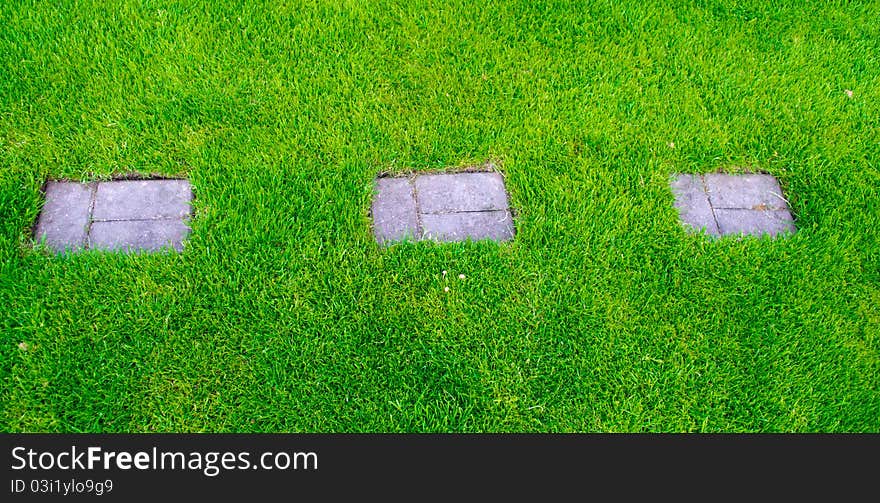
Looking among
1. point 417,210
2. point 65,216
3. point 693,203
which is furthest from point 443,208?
point 65,216

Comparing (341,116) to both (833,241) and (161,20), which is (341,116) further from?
(833,241)

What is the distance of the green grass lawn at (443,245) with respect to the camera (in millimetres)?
2340

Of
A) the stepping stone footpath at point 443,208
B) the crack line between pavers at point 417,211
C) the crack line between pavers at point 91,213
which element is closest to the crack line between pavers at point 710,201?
the stepping stone footpath at point 443,208

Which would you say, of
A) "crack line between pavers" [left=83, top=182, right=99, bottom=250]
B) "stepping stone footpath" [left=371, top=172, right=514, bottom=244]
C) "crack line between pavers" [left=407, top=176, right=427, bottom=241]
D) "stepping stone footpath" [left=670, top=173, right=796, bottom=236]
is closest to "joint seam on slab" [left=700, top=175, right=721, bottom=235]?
"stepping stone footpath" [left=670, top=173, right=796, bottom=236]

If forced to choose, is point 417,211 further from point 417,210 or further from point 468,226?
point 468,226

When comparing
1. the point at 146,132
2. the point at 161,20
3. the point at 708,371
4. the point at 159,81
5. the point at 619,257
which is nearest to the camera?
the point at 708,371

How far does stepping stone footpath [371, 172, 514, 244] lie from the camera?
2.78 meters

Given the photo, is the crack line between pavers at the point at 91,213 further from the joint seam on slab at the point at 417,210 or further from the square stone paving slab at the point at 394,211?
the joint seam on slab at the point at 417,210

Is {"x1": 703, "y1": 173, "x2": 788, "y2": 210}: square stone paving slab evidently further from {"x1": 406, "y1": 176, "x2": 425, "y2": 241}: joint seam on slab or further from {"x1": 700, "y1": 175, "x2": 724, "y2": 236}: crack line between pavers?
{"x1": 406, "y1": 176, "x2": 425, "y2": 241}: joint seam on slab

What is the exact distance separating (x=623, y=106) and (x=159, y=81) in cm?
250

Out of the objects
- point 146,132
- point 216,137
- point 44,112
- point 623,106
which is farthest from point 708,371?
point 44,112

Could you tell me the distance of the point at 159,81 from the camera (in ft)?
10.4

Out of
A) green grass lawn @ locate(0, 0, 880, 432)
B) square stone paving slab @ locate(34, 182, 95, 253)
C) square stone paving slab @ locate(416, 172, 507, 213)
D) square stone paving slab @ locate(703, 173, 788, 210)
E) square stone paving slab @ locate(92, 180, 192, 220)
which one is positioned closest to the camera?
green grass lawn @ locate(0, 0, 880, 432)

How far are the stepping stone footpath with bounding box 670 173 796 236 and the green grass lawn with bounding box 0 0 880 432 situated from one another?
0.08 metres
